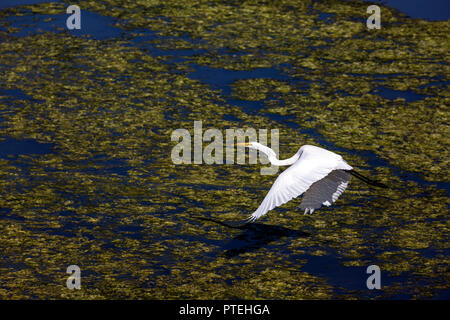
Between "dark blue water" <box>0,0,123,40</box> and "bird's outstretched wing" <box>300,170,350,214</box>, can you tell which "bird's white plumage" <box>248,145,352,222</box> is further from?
"dark blue water" <box>0,0,123,40</box>

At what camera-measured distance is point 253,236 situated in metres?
5.49

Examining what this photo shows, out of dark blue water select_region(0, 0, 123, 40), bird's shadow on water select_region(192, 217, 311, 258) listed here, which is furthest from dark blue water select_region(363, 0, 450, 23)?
bird's shadow on water select_region(192, 217, 311, 258)

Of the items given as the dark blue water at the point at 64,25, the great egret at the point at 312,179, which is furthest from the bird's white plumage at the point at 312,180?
the dark blue water at the point at 64,25

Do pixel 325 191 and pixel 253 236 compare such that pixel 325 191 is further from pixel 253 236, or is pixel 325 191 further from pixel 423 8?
pixel 423 8

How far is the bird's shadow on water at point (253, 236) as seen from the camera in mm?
5297

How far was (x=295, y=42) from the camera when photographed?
8.59 meters

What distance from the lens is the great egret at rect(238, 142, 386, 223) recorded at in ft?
16.4

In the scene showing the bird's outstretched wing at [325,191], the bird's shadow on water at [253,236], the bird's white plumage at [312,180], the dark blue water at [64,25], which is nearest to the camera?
the bird's white plumage at [312,180]

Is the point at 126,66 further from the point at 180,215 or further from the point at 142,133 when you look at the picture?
the point at 180,215

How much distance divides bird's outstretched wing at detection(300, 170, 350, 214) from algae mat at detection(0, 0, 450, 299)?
173 mm

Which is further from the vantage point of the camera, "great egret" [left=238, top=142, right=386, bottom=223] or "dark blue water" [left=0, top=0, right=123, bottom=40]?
"dark blue water" [left=0, top=0, right=123, bottom=40]

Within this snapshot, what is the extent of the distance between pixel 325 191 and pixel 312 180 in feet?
1.49

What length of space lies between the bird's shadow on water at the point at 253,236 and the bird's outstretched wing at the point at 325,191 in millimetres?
227

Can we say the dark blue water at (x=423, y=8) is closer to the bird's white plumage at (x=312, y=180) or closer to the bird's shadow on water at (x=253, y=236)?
the bird's white plumage at (x=312, y=180)
